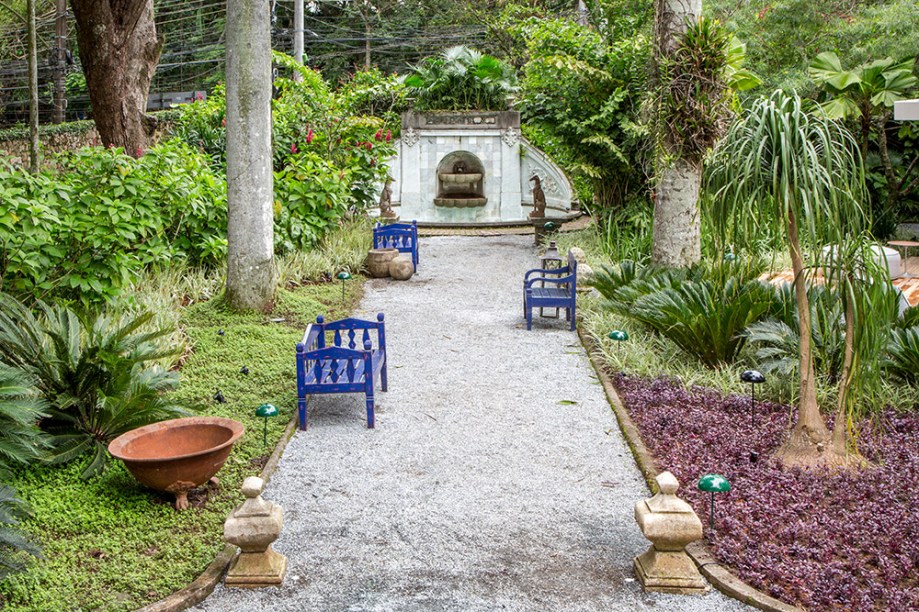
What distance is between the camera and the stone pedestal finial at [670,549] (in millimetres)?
3861

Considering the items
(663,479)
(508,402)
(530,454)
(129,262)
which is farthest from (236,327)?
(663,479)

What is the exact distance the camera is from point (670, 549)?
3920mm

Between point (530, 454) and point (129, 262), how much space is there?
422 cm

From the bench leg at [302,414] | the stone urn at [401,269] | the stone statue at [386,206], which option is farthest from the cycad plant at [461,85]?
the bench leg at [302,414]

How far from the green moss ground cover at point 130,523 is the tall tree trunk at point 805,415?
3358 millimetres

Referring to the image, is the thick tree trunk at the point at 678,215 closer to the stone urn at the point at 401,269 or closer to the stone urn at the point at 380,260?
the stone urn at the point at 401,269

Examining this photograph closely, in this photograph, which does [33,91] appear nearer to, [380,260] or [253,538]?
[380,260]

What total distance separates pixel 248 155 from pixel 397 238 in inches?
168

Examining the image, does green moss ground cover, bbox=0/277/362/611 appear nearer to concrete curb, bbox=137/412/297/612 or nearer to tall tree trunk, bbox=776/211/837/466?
concrete curb, bbox=137/412/297/612

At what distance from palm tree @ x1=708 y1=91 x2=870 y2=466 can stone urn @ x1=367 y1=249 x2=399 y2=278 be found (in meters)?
7.24

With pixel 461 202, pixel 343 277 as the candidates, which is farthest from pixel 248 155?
pixel 461 202

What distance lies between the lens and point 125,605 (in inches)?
144

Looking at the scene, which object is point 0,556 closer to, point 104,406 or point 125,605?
point 125,605

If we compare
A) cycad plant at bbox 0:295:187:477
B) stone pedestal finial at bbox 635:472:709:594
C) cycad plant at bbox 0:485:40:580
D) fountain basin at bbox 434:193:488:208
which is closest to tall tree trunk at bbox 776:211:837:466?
stone pedestal finial at bbox 635:472:709:594
